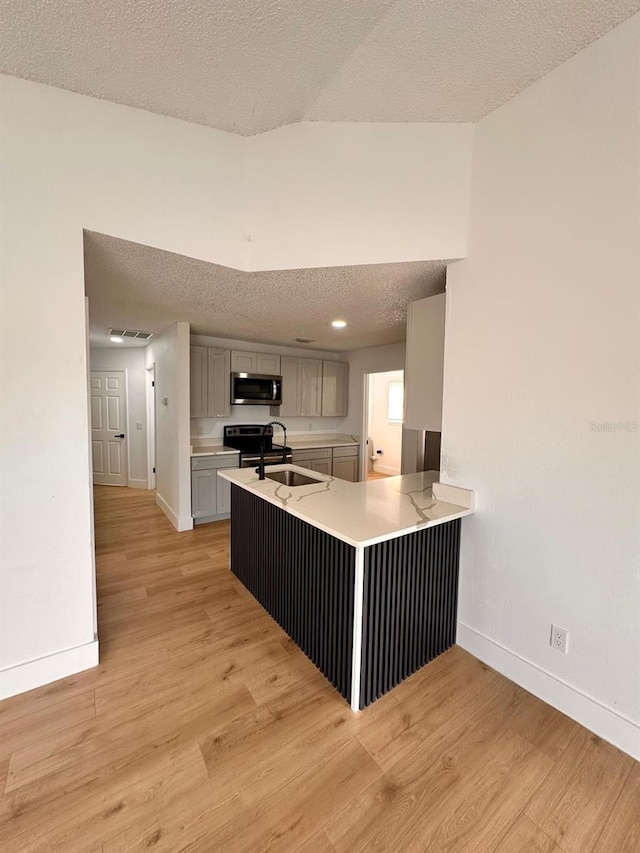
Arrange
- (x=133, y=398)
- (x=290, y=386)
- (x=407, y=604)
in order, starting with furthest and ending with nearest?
1. (x=133, y=398)
2. (x=290, y=386)
3. (x=407, y=604)

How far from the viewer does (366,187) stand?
6.59ft

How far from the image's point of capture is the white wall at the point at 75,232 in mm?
1670

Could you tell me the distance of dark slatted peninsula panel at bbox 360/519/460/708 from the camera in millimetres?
1702

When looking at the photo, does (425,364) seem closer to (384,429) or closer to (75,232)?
(75,232)

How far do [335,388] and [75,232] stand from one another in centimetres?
428

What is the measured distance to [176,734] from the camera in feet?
5.10

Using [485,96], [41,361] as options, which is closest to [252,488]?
[41,361]

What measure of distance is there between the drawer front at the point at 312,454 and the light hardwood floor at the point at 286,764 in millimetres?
2937

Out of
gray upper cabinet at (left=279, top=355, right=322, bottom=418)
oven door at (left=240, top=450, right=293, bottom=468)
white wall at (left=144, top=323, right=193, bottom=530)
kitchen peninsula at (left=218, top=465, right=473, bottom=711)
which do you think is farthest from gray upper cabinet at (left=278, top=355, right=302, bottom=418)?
kitchen peninsula at (left=218, top=465, right=473, bottom=711)

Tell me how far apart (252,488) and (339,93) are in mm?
2292

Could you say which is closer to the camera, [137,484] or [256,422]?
[256,422]

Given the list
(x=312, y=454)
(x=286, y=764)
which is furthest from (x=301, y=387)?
(x=286, y=764)

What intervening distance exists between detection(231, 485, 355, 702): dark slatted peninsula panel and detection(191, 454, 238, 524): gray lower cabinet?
4.46ft

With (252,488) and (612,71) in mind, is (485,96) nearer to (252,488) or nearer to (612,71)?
(612,71)
